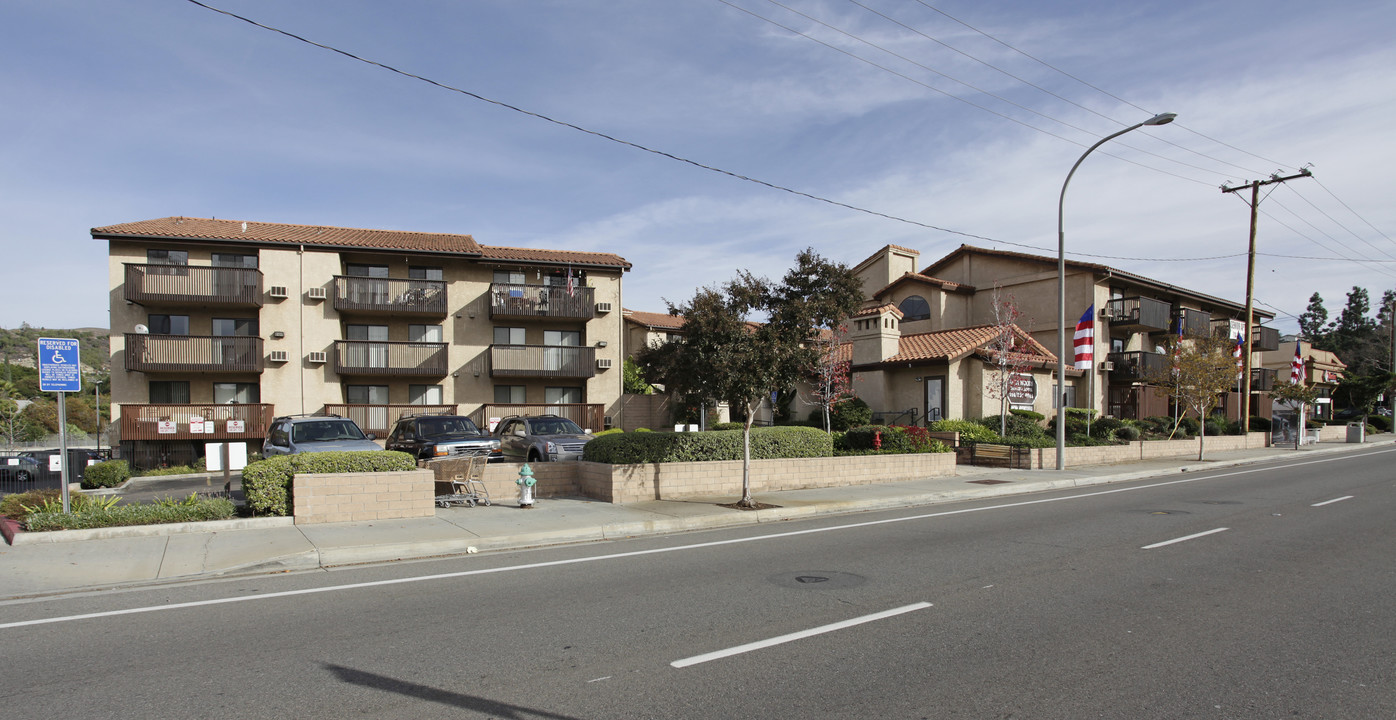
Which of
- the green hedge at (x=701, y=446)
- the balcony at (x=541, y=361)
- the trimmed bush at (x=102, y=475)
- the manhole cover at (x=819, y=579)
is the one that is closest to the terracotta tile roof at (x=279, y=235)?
the balcony at (x=541, y=361)

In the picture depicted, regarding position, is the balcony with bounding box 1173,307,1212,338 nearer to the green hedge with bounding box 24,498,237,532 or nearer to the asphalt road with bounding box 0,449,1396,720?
the asphalt road with bounding box 0,449,1396,720

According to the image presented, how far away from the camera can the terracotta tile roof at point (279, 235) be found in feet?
96.0

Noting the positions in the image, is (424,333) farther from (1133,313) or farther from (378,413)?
(1133,313)

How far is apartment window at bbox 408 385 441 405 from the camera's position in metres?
31.9

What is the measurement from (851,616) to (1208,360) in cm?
2735

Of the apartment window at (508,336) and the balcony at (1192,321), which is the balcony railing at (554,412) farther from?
the balcony at (1192,321)

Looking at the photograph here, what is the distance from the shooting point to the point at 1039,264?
3734 cm

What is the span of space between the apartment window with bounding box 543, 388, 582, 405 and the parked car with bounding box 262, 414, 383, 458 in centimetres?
1646

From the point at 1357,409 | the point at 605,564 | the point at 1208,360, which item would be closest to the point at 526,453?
the point at 605,564

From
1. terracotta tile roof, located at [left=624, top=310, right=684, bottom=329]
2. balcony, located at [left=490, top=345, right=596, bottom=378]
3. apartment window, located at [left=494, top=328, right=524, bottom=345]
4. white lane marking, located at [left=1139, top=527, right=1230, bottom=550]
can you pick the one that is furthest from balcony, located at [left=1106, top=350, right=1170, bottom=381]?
white lane marking, located at [left=1139, top=527, right=1230, bottom=550]

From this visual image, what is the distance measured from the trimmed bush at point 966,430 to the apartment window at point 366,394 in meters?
21.4

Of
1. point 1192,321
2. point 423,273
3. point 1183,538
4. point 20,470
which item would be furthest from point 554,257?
point 1192,321

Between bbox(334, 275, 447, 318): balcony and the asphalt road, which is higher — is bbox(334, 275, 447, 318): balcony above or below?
above

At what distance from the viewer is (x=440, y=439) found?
1788 cm
